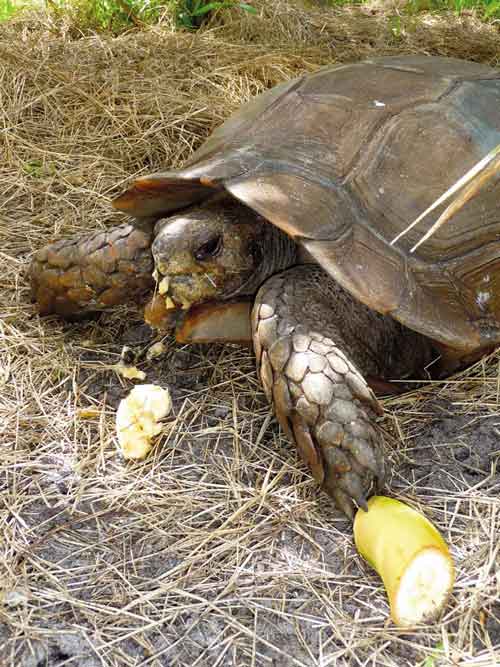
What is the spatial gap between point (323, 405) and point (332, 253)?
465mm

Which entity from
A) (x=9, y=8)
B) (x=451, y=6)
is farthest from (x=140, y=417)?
(x=451, y=6)

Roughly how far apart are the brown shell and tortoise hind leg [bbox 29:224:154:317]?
0.51 ft

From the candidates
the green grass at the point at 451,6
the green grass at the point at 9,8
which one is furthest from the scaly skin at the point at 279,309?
the green grass at the point at 451,6

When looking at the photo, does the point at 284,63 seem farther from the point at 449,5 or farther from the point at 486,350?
the point at 486,350

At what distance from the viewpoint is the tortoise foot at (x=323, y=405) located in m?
1.87

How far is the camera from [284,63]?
4.20 m

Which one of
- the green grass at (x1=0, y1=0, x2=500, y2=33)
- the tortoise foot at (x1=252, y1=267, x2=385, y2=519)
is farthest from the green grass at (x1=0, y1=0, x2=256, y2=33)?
the tortoise foot at (x1=252, y1=267, x2=385, y2=519)

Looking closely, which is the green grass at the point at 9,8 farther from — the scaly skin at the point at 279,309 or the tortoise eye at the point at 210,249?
the tortoise eye at the point at 210,249

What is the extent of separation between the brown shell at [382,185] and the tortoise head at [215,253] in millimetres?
146

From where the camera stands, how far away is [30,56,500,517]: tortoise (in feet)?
6.44

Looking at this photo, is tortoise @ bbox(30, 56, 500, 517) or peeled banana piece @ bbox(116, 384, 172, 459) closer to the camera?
tortoise @ bbox(30, 56, 500, 517)

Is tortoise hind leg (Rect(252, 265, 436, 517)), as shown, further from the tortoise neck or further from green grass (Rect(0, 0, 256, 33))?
green grass (Rect(0, 0, 256, 33))

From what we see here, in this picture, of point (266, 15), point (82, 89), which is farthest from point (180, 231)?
point (266, 15)

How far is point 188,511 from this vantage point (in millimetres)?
1976
